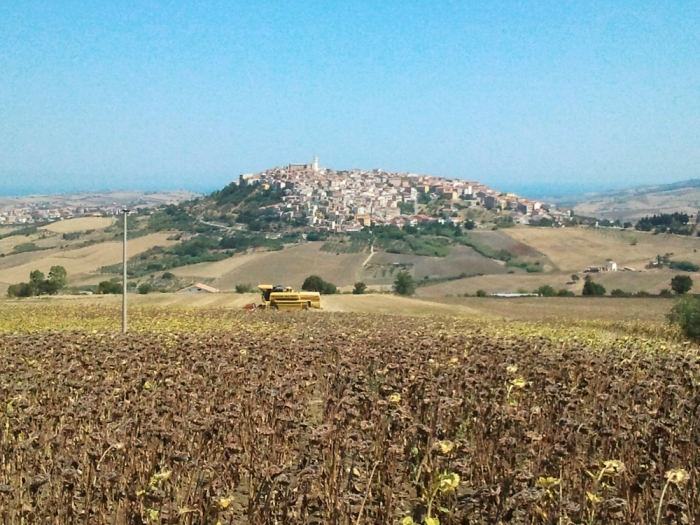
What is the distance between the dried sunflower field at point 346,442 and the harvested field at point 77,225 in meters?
143

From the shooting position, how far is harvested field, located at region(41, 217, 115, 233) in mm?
149750

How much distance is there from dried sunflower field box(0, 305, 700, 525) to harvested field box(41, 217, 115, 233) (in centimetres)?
14323

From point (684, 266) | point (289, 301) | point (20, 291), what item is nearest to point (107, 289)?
point (20, 291)

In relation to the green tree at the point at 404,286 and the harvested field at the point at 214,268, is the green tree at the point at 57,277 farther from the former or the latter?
the green tree at the point at 404,286

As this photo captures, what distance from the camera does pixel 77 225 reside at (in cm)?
15575

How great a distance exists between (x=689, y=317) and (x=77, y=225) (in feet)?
470

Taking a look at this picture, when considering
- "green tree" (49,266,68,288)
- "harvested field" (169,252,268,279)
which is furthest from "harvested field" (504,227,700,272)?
"green tree" (49,266,68,288)

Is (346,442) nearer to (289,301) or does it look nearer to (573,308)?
(289,301)

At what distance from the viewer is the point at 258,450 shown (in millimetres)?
8516

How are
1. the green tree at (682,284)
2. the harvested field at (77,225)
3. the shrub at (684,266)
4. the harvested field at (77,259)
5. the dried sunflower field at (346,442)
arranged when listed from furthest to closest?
the harvested field at (77,225), the harvested field at (77,259), the shrub at (684,266), the green tree at (682,284), the dried sunflower field at (346,442)

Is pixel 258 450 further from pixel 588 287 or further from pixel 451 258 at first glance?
pixel 451 258

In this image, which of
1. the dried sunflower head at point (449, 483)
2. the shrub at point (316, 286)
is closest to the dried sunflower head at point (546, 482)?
the dried sunflower head at point (449, 483)

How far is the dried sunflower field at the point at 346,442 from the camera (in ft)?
21.3

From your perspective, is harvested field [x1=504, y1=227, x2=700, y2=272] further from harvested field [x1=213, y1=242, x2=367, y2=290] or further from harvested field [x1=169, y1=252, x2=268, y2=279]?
harvested field [x1=169, y1=252, x2=268, y2=279]
